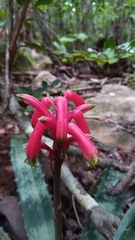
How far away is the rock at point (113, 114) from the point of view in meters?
1.64

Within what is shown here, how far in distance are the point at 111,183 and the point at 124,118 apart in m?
0.92

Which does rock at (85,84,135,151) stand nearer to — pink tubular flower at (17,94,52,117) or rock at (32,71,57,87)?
rock at (32,71,57,87)

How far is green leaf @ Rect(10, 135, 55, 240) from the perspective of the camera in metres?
0.91

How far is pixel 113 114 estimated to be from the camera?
1953 mm

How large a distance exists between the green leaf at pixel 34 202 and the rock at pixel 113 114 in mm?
528

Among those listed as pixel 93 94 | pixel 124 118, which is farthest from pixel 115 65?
pixel 124 118

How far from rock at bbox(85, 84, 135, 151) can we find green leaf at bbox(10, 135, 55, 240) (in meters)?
0.53

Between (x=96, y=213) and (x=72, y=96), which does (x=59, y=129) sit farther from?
(x=96, y=213)

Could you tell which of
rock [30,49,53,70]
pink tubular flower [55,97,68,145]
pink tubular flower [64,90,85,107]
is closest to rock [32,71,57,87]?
rock [30,49,53,70]

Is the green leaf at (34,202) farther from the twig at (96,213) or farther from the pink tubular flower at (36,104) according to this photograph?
the pink tubular flower at (36,104)

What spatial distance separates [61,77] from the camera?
10.6ft

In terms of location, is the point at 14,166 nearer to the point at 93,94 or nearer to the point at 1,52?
the point at 1,52

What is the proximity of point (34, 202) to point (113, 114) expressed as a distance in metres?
1.14

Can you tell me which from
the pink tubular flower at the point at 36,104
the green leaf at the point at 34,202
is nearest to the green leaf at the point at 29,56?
the green leaf at the point at 34,202
